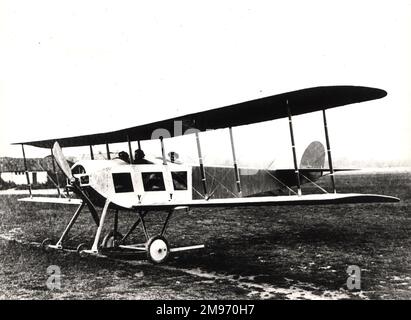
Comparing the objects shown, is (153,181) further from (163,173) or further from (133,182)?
(133,182)

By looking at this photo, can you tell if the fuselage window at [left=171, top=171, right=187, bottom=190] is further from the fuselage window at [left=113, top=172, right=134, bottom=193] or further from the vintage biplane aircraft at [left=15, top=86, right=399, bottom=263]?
the fuselage window at [left=113, top=172, right=134, bottom=193]

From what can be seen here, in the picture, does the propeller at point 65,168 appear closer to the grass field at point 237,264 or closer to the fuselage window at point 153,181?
the fuselage window at point 153,181

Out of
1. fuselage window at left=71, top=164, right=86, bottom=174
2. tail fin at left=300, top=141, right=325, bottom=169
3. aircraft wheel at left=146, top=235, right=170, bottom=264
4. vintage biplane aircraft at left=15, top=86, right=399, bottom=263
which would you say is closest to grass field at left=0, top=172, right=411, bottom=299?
aircraft wheel at left=146, top=235, right=170, bottom=264

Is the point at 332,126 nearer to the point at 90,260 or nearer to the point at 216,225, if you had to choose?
the point at 216,225

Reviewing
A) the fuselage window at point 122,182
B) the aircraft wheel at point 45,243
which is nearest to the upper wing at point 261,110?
A: the fuselage window at point 122,182

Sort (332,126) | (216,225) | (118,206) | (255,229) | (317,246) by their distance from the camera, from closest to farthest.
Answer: (118,206)
(317,246)
(255,229)
(216,225)
(332,126)

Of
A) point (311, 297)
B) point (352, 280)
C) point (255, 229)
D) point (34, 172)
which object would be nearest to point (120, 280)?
point (311, 297)
